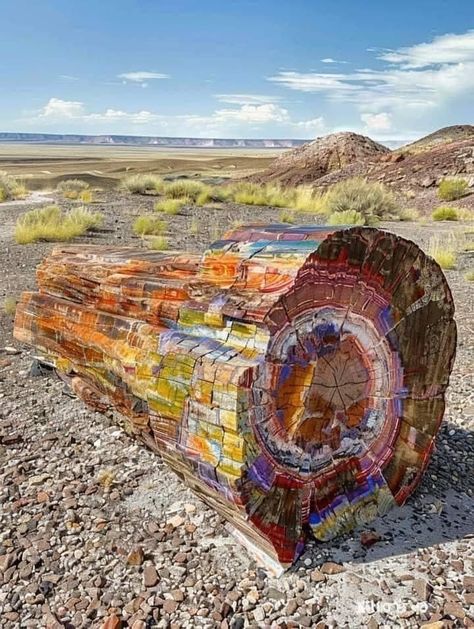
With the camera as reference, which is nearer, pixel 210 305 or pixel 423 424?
pixel 210 305

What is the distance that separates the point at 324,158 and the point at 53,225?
1823cm

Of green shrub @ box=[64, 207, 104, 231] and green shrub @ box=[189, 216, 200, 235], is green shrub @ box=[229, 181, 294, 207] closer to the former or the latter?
green shrub @ box=[189, 216, 200, 235]

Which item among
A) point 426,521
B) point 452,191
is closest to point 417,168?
point 452,191

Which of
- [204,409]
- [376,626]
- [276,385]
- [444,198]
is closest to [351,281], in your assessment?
[276,385]

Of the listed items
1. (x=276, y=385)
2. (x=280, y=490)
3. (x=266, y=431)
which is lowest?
(x=280, y=490)

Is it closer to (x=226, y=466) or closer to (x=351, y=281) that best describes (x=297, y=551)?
(x=226, y=466)

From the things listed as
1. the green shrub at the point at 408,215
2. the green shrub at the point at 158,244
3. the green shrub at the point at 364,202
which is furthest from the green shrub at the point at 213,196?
the green shrub at the point at 158,244

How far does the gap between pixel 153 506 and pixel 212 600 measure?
80cm

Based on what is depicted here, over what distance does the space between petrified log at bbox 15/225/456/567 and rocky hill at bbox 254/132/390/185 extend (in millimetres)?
24205

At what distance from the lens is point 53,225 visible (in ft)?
40.8

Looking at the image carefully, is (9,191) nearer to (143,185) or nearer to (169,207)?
(143,185)

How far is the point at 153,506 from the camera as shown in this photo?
344cm

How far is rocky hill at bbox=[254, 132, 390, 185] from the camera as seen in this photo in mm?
27734

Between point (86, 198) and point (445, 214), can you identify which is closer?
point (445, 214)
